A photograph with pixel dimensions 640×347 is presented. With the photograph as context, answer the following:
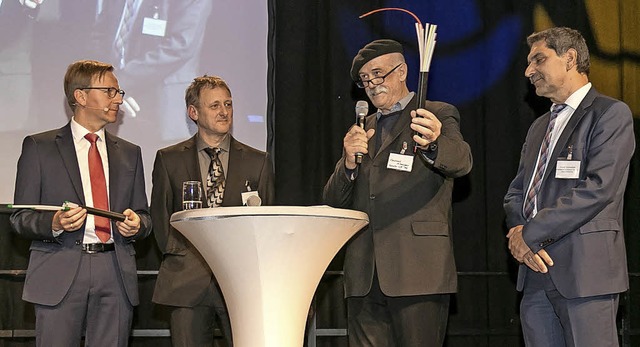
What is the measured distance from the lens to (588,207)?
3.22 m

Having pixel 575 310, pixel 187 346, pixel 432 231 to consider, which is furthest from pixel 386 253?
pixel 187 346

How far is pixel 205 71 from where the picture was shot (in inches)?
213

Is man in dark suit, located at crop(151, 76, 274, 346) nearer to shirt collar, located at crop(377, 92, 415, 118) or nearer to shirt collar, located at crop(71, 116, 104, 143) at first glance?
shirt collar, located at crop(71, 116, 104, 143)

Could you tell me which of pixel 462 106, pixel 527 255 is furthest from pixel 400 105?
pixel 462 106

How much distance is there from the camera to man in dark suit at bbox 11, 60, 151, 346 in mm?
3627

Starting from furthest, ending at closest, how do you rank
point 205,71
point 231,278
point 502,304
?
point 502,304 < point 205,71 < point 231,278

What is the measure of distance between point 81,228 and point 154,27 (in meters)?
1.99

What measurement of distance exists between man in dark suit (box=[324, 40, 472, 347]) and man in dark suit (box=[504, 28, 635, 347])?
358mm

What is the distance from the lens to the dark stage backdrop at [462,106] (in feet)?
17.6

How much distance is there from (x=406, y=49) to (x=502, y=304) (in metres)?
1.95

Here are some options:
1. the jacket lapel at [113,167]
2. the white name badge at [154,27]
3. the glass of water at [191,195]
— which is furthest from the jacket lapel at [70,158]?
the white name badge at [154,27]

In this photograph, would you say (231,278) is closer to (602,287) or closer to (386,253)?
(386,253)

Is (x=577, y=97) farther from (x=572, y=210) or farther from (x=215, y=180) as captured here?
(x=215, y=180)

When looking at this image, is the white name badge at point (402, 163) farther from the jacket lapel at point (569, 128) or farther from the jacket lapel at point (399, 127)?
the jacket lapel at point (569, 128)
